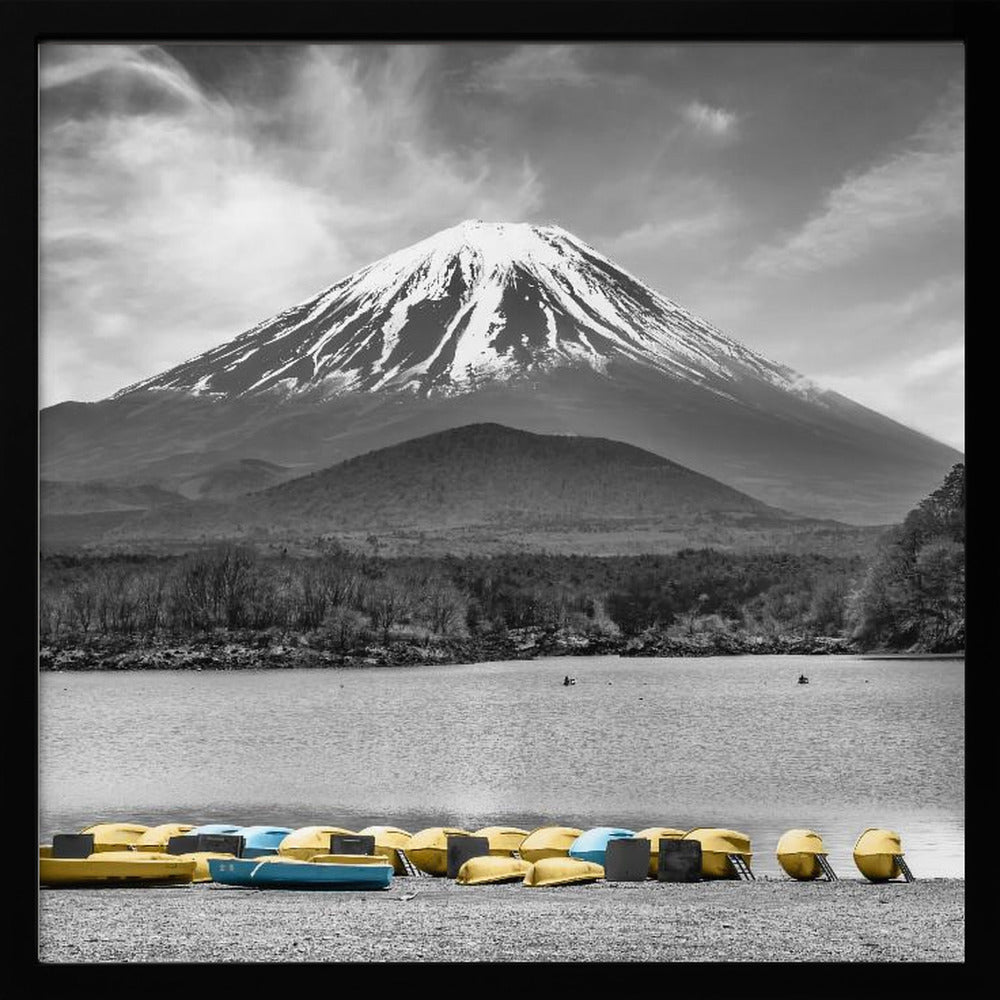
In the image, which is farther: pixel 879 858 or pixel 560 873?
pixel 879 858

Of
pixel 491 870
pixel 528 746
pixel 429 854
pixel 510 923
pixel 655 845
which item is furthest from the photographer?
pixel 528 746

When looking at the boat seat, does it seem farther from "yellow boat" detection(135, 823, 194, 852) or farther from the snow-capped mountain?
the snow-capped mountain

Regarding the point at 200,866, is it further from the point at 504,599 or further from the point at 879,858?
the point at 504,599

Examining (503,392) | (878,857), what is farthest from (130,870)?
(503,392)

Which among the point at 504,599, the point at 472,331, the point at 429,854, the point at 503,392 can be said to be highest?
the point at 472,331
